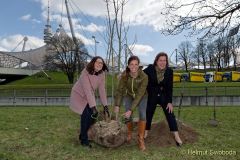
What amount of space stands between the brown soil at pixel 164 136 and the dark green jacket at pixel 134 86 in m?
0.88

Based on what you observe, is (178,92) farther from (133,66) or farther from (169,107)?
(133,66)

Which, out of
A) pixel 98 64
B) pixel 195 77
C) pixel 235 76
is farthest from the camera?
pixel 235 76

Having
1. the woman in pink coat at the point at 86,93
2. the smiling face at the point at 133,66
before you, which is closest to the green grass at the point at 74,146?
the woman in pink coat at the point at 86,93

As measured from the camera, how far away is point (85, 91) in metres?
6.32

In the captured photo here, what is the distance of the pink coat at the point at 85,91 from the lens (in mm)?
6309

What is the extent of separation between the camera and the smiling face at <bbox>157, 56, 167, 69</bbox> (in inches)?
249

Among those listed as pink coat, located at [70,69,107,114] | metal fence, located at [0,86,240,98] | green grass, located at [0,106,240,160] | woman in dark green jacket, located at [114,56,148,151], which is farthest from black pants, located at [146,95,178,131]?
metal fence, located at [0,86,240,98]

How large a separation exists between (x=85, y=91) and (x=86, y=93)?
0.04 m

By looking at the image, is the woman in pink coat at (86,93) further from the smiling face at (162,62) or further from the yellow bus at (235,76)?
the yellow bus at (235,76)

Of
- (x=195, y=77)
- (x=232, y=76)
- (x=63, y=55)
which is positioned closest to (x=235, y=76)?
(x=232, y=76)

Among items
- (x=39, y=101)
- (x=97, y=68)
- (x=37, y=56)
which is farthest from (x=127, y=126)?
(x=37, y=56)

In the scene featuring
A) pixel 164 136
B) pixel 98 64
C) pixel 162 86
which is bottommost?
pixel 164 136

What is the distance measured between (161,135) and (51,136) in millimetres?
2328

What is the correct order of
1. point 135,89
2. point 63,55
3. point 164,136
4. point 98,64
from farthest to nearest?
point 63,55
point 164,136
point 98,64
point 135,89
